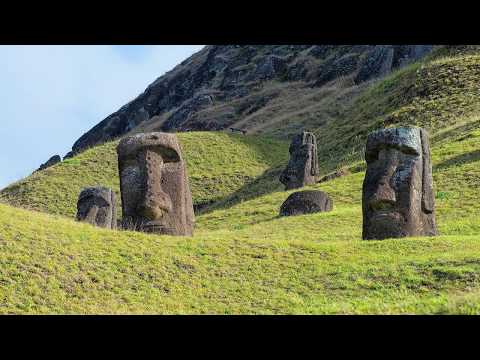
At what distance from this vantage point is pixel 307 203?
91.5 feet

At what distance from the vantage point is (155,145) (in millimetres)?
19203

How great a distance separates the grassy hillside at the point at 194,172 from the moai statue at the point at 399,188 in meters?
21.7

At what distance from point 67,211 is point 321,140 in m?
16.3

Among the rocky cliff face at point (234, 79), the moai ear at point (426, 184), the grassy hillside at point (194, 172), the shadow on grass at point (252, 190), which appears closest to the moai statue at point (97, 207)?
the moai ear at point (426, 184)

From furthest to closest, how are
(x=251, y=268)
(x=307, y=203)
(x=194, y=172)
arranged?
(x=194, y=172) → (x=307, y=203) → (x=251, y=268)

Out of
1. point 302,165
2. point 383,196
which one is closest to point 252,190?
point 302,165

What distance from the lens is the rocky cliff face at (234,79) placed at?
7519 centimetres

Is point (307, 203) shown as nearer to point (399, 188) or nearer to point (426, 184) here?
point (426, 184)

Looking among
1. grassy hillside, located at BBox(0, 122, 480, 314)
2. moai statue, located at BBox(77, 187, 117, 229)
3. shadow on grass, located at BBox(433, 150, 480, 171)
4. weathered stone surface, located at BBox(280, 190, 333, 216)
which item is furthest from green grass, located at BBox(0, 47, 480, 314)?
moai statue, located at BBox(77, 187, 117, 229)

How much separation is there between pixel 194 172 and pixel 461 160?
69.0ft

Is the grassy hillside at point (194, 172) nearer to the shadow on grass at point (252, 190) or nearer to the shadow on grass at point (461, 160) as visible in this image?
the shadow on grass at point (252, 190)

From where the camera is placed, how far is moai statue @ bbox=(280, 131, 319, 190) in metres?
36.2
